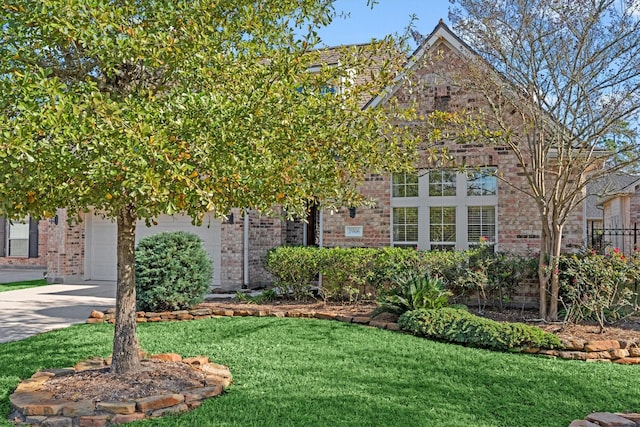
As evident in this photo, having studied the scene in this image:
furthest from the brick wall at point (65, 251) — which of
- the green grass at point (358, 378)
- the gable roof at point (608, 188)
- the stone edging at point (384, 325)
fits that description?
the gable roof at point (608, 188)

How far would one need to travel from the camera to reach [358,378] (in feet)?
19.4

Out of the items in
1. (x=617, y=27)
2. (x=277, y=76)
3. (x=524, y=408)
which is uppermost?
(x=617, y=27)

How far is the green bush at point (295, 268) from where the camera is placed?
1143 centimetres

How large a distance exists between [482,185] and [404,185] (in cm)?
170

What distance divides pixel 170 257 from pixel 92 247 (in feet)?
28.0

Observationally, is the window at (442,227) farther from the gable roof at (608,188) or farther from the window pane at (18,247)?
the window pane at (18,247)

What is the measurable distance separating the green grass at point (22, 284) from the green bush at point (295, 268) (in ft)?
28.2

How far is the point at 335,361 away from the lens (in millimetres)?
6605

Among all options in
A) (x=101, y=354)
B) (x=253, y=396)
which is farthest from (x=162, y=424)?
(x=101, y=354)

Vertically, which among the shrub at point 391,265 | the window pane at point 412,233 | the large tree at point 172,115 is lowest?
the shrub at point 391,265

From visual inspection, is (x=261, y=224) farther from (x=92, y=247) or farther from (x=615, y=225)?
(x=615, y=225)

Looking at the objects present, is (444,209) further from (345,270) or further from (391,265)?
(345,270)

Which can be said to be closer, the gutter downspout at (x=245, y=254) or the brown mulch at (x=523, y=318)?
the brown mulch at (x=523, y=318)

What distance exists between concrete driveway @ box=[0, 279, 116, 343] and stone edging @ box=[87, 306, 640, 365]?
0.85 m
